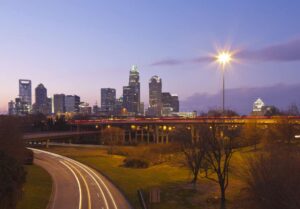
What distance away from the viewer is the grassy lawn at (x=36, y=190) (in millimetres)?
40281

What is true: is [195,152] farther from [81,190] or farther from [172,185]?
[81,190]

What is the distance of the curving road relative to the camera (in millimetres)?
40906

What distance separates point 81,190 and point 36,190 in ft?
14.7

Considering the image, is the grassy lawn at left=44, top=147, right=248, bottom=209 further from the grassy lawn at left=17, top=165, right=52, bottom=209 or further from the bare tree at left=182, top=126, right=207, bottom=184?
the grassy lawn at left=17, top=165, right=52, bottom=209

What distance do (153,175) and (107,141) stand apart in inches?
2771

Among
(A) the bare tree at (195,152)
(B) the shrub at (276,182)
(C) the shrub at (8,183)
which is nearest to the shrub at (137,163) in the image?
(A) the bare tree at (195,152)

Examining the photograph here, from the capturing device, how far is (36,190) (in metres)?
47.2

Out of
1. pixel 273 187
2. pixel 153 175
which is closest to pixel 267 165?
pixel 273 187

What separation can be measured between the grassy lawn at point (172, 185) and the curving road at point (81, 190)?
124cm

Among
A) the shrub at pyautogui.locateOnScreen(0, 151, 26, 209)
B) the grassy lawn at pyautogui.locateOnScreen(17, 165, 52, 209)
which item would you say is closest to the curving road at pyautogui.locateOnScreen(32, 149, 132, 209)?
the grassy lawn at pyautogui.locateOnScreen(17, 165, 52, 209)

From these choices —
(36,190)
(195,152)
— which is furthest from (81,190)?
(195,152)

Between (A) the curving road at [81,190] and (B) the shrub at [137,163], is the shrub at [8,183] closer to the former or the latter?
(A) the curving road at [81,190]

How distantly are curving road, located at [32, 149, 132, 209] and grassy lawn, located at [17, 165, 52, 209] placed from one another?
0.69 m

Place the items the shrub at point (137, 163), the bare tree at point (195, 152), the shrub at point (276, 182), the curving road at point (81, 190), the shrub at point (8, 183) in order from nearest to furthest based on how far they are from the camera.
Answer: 1. the shrub at point (276, 182)
2. the shrub at point (8, 183)
3. the curving road at point (81, 190)
4. the bare tree at point (195, 152)
5. the shrub at point (137, 163)
